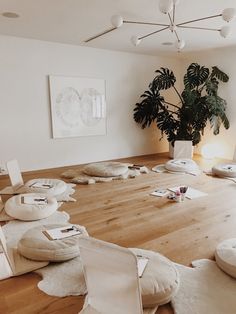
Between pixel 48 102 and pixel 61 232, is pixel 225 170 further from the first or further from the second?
pixel 48 102

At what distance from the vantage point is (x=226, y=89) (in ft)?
20.4

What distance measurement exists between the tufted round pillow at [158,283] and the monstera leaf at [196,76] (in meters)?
4.92

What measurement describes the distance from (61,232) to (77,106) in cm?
372

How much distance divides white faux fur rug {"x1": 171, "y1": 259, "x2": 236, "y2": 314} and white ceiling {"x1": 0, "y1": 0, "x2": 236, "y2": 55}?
2.98 meters

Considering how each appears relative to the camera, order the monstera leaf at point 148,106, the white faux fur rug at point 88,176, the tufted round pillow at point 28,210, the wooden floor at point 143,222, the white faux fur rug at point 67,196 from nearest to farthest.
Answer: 1. the wooden floor at point 143,222
2. the tufted round pillow at point 28,210
3. the white faux fur rug at point 67,196
4. the white faux fur rug at point 88,176
5. the monstera leaf at point 148,106

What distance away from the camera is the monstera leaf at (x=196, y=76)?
5949 millimetres

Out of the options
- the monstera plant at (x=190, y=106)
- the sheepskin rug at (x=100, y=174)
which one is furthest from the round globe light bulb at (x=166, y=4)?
the monstera plant at (x=190, y=106)

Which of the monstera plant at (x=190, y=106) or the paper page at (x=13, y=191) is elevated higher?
the monstera plant at (x=190, y=106)

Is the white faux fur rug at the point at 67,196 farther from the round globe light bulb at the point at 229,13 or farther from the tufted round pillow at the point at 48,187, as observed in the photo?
the round globe light bulb at the point at 229,13

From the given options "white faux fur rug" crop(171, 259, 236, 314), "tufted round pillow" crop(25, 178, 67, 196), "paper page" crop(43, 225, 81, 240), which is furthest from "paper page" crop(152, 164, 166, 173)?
"white faux fur rug" crop(171, 259, 236, 314)

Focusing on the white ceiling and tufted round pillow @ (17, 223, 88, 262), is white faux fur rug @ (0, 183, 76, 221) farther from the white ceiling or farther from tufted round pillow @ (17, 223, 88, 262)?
the white ceiling

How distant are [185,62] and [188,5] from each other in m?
4.07

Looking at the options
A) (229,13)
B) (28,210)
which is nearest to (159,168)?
(28,210)

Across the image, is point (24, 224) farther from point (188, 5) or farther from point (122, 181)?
point (188, 5)
